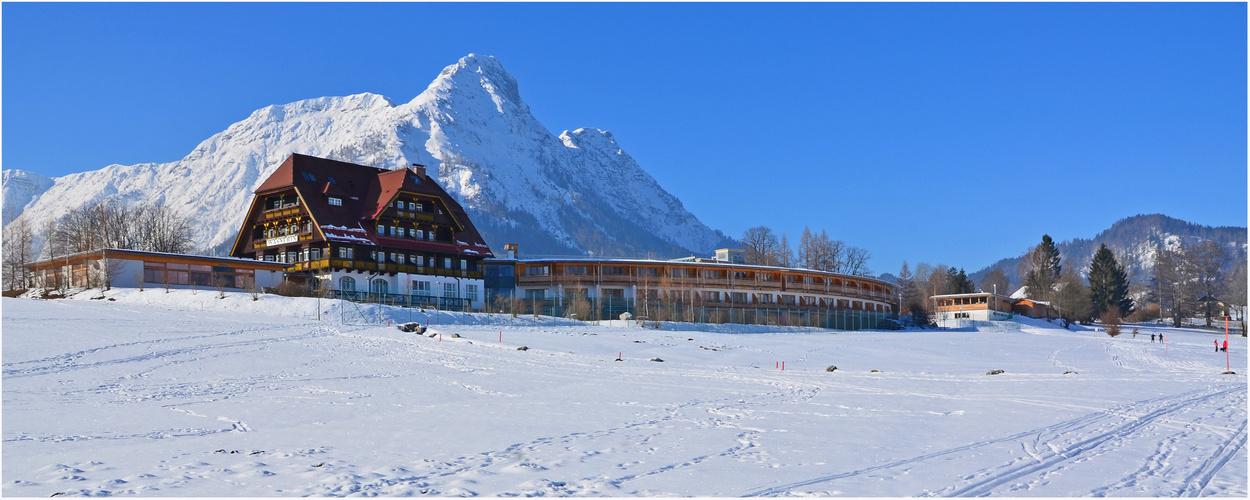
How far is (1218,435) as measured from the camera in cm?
1953

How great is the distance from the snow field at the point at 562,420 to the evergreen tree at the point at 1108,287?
9593 centimetres

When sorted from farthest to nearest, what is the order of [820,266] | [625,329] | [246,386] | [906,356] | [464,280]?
1. [820,266]
2. [464,280]
3. [625,329]
4. [906,356]
5. [246,386]

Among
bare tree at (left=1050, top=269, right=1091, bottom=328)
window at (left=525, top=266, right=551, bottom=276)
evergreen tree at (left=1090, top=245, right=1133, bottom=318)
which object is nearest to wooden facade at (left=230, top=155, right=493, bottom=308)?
window at (left=525, top=266, right=551, bottom=276)

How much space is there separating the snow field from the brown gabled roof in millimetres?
27975

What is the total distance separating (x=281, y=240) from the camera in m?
77.2

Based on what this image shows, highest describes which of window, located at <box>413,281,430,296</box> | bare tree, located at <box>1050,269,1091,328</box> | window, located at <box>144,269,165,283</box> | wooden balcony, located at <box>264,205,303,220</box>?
wooden balcony, located at <box>264,205,303,220</box>

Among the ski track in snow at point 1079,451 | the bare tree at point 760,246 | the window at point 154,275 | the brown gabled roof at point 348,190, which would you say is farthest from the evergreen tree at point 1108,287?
the ski track in snow at point 1079,451

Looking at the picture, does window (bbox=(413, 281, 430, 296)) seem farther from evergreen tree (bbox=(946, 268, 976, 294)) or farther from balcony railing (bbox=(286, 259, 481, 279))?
evergreen tree (bbox=(946, 268, 976, 294))

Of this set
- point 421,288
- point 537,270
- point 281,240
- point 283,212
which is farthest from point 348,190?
point 537,270

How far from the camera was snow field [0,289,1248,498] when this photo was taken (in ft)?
46.3

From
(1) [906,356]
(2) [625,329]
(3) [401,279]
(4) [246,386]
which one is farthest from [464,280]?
(4) [246,386]

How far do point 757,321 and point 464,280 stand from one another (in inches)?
1006

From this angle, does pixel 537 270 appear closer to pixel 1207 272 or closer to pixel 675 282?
pixel 675 282

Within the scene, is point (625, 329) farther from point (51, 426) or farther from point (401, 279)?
point (51, 426)
